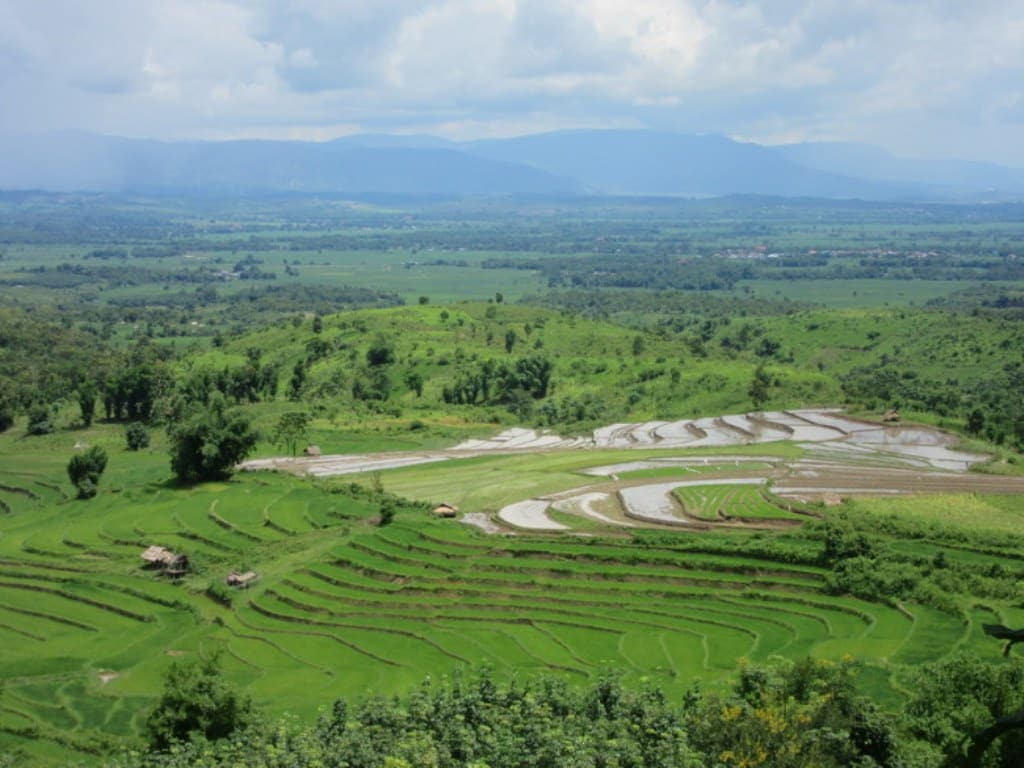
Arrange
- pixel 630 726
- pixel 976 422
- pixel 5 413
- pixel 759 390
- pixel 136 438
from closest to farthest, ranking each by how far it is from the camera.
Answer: pixel 630 726, pixel 976 422, pixel 136 438, pixel 5 413, pixel 759 390

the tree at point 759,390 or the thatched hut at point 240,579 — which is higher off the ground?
the tree at point 759,390

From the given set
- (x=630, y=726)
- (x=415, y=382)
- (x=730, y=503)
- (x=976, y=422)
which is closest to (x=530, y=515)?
(x=730, y=503)

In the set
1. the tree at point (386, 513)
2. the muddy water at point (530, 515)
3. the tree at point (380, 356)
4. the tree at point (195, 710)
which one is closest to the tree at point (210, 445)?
the tree at point (386, 513)

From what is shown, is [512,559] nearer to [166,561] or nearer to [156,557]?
[166,561]

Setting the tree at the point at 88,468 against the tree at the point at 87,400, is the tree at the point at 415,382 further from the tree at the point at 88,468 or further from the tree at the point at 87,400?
the tree at the point at 88,468

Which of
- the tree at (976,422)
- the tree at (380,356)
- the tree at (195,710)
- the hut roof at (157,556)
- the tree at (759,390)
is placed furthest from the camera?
the tree at (380,356)

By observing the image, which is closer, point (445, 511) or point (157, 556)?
point (157, 556)
